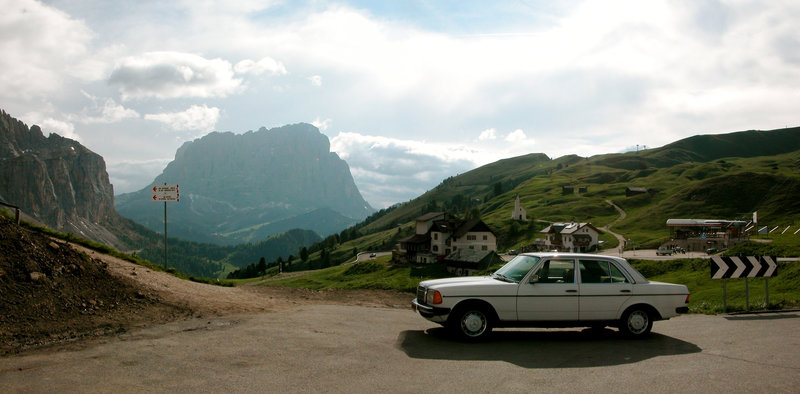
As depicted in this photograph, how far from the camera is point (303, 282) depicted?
9525 centimetres

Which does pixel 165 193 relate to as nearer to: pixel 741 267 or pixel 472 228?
pixel 741 267

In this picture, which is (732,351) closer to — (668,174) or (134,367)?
(134,367)

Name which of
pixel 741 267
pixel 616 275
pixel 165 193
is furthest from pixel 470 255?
pixel 616 275

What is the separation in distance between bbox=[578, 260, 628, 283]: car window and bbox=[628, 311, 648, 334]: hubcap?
96 centimetres

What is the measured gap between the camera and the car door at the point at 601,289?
12438 mm

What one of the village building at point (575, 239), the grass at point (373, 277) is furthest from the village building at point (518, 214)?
the grass at point (373, 277)

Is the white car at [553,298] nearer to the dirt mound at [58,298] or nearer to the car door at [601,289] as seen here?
the car door at [601,289]

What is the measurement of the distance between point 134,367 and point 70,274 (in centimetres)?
684

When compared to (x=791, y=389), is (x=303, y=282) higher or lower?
lower

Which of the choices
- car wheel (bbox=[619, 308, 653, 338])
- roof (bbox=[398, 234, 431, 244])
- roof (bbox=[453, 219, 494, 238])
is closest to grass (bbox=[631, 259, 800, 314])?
car wheel (bbox=[619, 308, 653, 338])

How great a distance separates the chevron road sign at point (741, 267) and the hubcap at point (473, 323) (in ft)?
35.2

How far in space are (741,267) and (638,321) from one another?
7.78m

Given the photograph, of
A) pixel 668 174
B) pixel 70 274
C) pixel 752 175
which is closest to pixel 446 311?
pixel 70 274

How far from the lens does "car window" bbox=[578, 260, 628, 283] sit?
12.7m
